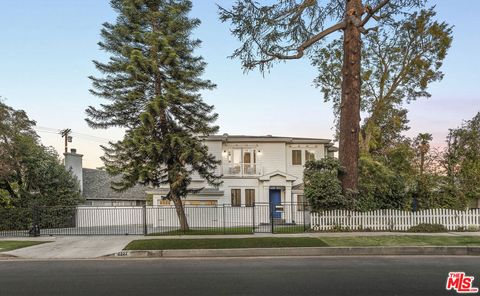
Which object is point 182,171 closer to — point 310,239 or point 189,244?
point 189,244

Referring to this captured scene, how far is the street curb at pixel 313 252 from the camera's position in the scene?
1345cm

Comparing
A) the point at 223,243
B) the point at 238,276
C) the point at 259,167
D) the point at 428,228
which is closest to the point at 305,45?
the point at 428,228

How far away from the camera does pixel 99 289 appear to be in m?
8.25

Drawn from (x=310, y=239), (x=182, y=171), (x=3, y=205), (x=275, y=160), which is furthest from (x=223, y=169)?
(x=310, y=239)

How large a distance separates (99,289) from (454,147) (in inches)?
1281

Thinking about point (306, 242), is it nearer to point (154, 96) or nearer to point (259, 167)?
point (154, 96)

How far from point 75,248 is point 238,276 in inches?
333

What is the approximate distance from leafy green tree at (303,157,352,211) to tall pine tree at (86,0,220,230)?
5315mm

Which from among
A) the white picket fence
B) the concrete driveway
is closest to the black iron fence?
the white picket fence

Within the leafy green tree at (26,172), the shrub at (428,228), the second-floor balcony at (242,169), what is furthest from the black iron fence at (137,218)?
the shrub at (428,228)

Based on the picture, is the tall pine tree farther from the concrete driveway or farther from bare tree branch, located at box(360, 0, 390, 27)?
bare tree branch, located at box(360, 0, 390, 27)

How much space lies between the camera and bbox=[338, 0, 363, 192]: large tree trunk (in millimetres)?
20625

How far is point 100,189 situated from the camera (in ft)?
129

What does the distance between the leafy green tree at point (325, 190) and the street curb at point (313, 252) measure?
5.68m
